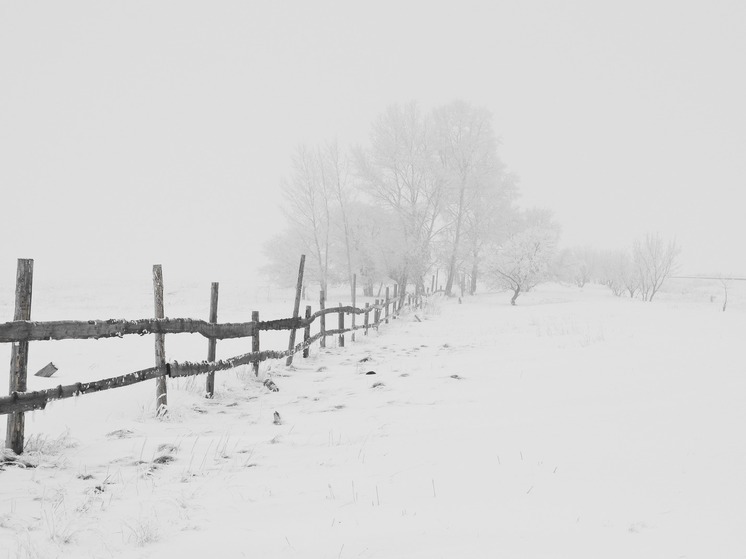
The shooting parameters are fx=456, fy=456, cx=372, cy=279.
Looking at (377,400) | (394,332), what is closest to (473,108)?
(394,332)

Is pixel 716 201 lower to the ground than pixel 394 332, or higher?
higher

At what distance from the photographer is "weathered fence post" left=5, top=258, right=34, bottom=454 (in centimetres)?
362

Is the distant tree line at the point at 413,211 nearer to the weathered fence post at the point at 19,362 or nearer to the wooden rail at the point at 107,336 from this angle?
the wooden rail at the point at 107,336

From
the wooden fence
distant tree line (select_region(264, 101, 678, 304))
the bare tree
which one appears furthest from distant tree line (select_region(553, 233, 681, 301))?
the wooden fence

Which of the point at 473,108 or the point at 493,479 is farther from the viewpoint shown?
the point at 473,108

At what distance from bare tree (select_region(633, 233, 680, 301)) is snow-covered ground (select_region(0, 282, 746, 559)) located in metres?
33.4

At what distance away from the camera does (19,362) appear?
3711mm

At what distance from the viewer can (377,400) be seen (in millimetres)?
5742

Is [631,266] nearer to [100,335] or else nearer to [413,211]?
[413,211]

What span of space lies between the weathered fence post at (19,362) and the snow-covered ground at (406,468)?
0.64 ft

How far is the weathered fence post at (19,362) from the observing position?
3.62 metres

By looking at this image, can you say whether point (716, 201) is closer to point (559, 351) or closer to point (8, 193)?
point (559, 351)

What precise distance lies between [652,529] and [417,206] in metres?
24.5

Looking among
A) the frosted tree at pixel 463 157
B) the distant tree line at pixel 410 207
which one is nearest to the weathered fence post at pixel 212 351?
the distant tree line at pixel 410 207
